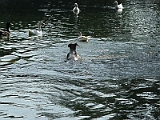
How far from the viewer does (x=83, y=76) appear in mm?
19547

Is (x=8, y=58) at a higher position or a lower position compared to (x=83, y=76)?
higher

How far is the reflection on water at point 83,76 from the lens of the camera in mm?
14703

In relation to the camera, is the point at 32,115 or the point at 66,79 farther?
the point at 66,79

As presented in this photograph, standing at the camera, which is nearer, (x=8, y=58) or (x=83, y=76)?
(x=83, y=76)

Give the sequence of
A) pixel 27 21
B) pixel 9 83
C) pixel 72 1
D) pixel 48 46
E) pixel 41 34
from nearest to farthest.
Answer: pixel 9 83
pixel 48 46
pixel 41 34
pixel 27 21
pixel 72 1

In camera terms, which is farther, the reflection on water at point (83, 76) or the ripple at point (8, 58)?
the ripple at point (8, 58)

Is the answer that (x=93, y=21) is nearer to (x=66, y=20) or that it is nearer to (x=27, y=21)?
(x=66, y=20)

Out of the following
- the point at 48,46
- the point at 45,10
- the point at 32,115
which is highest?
the point at 45,10

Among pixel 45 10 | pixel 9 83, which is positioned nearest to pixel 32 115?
pixel 9 83

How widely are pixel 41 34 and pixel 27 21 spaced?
29.9 ft

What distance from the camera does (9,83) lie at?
1827 centimetres

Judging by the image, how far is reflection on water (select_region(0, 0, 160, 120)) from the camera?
14703 millimetres

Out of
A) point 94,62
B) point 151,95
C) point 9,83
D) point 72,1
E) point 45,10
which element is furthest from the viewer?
point 72,1

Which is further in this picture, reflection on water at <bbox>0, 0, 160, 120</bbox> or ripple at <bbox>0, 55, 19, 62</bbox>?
ripple at <bbox>0, 55, 19, 62</bbox>
